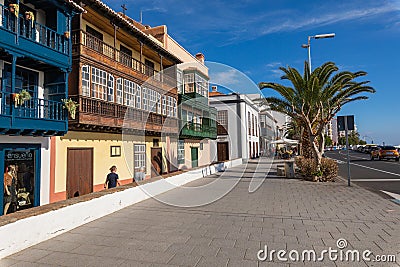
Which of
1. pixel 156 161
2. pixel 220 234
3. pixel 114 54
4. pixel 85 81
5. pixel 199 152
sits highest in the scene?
pixel 114 54

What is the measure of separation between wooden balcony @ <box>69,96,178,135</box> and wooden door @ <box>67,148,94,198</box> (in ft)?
3.30

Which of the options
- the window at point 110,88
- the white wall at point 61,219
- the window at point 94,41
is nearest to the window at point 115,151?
the window at point 110,88

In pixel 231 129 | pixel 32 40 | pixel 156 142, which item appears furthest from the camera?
pixel 231 129

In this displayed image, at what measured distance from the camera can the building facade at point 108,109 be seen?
33.2 feet

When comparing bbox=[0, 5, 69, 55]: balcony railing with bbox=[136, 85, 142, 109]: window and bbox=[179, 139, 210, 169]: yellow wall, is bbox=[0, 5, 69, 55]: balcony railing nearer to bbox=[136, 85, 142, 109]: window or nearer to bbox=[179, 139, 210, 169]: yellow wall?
bbox=[136, 85, 142, 109]: window

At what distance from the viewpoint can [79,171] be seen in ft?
35.4

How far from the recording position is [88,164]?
37.1 ft

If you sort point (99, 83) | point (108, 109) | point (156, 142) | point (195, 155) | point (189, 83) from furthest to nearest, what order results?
point (195, 155)
point (189, 83)
point (156, 142)
point (108, 109)
point (99, 83)

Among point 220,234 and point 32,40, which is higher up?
point 32,40

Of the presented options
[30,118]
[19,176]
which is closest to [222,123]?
[19,176]

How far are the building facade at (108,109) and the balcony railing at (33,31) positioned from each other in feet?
2.66

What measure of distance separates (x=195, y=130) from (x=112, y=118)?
10938mm

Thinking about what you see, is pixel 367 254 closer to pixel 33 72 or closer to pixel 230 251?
pixel 230 251

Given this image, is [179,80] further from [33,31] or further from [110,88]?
[33,31]
